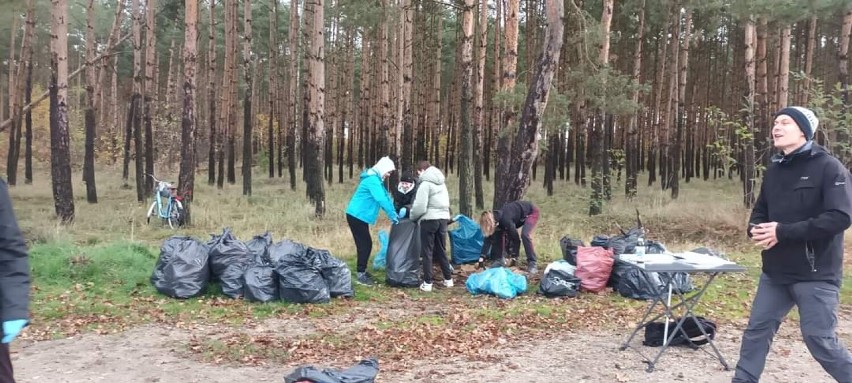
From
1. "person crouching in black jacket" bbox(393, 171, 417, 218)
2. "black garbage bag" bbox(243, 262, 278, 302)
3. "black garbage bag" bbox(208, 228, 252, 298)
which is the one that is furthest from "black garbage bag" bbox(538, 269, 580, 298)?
"black garbage bag" bbox(208, 228, 252, 298)

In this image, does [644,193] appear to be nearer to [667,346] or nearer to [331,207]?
[331,207]

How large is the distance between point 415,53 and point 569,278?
75.8 feet

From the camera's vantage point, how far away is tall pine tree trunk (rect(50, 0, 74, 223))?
12508 mm

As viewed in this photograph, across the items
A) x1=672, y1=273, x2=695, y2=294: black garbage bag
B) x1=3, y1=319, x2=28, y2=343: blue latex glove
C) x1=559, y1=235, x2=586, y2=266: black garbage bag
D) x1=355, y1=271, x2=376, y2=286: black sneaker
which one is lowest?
x1=355, y1=271, x2=376, y2=286: black sneaker

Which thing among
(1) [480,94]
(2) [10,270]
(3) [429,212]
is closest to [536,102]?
(3) [429,212]

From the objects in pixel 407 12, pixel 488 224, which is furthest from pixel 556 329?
pixel 407 12

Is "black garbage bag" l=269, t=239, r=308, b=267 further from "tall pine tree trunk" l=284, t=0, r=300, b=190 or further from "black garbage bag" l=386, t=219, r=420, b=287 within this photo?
"tall pine tree trunk" l=284, t=0, r=300, b=190

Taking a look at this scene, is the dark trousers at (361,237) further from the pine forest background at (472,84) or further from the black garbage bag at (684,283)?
the black garbage bag at (684,283)

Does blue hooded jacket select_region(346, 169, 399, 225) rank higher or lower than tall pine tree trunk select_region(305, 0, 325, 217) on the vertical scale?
lower

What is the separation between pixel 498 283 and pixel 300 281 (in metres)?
2.48

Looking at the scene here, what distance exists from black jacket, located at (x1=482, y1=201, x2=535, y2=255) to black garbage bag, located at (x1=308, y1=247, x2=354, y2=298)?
243 cm

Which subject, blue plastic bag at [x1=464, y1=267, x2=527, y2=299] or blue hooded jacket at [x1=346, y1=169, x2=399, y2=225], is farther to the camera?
blue hooded jacket at [x1=346, y1=169, x2=399, y2=225]

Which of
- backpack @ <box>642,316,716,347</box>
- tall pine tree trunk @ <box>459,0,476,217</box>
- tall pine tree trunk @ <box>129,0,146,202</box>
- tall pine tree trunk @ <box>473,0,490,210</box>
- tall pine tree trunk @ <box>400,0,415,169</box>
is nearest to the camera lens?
backpack @ <box>642,316,716,347</box>

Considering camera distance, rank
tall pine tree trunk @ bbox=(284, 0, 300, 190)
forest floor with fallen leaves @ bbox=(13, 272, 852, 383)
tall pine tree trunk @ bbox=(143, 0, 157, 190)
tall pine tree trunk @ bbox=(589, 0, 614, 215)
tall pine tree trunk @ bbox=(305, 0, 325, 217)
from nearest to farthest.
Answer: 1. forest floor with fallen leaves @ bbox=(13, 272, 852, 383)
2. tall pine tree trunk @ bbox=(305, 0, 325, 217)
3. tall pine tree trunk @ bbox=(589, 0, 614, 215)
4. tall pine tree trunk @ bbox=(143, 0, 157, 190)
5. tall pine tree trunk @ bbox=(284, 0, 300, 190)
